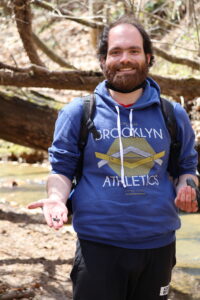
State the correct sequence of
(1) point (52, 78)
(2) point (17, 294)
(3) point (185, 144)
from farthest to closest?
(1) point (52, 78)
(2) point (17, 294)
(3) point (185, 144)

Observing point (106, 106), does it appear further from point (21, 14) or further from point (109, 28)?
point (21, 14)

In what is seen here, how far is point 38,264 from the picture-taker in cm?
430

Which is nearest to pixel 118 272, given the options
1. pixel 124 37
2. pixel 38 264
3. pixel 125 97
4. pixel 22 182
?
pixel 125 97

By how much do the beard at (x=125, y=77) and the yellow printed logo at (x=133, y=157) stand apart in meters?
0.25

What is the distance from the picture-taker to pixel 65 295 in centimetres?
372

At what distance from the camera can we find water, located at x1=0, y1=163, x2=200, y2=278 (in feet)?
15.8

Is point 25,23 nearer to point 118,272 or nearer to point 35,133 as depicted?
point 35,133

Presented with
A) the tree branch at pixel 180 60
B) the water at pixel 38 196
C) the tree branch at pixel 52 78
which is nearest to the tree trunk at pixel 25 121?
the tree branch at pixel 52 78

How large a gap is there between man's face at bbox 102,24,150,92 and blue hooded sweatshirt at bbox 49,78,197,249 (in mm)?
88

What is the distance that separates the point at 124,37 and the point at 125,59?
0.12 m

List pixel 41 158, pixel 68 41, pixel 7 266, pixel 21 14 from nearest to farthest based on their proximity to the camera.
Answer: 1. pixel 7 266
2. pixel 21 14
3. pixel 41 158
4. pixel 68 41

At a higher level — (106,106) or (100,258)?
(106,106)

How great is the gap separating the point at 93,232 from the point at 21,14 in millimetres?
3055

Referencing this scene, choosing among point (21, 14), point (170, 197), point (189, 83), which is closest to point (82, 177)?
point (170, 197)
